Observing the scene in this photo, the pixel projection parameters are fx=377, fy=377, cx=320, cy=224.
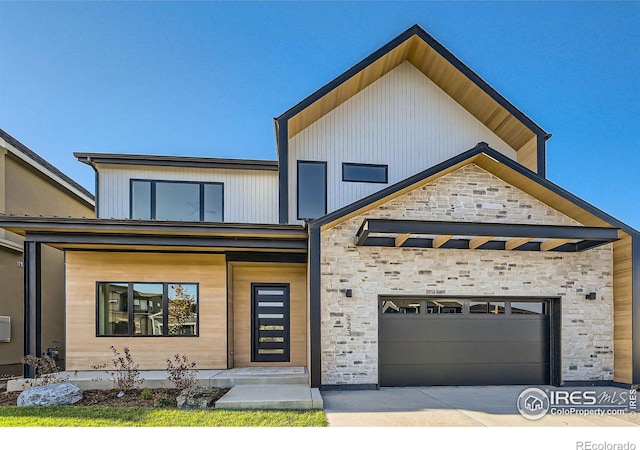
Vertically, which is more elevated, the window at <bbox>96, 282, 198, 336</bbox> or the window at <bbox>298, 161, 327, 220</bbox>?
the window at <bbox>298, 161, 327, 220</bbox>

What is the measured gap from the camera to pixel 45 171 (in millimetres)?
14125

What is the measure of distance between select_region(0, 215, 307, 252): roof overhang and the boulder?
3.12m

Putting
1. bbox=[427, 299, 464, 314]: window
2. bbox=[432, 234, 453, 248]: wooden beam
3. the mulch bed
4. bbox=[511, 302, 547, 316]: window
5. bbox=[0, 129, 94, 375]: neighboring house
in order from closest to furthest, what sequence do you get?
the mulch bed → bbox=[432, 234, 453, 248]: wooden beam → bbox=[427, 299, 464, 314]: window → bbox=[511, 302, 547, 316]: window → bbox=[0, 129, 94, 375]: neighboring house

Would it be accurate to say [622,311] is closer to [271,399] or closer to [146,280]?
[271,399]

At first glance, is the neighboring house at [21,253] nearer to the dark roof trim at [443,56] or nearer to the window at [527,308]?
the dark roof trim at [443,56]

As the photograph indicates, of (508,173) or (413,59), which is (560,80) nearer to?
(413,59)

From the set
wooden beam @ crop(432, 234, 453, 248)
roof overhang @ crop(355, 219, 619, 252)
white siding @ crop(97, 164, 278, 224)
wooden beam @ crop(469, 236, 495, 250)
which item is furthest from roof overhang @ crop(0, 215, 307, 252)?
wooden beam @ crop(469, 236, 495, 250)

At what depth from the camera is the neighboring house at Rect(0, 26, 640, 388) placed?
8.44 metres

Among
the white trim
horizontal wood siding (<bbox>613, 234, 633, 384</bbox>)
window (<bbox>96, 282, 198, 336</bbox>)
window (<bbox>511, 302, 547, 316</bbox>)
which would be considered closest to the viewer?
horizontal wood siding (<bbox>613, 234, 633, 384</bbox>)

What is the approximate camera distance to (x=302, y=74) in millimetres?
15773

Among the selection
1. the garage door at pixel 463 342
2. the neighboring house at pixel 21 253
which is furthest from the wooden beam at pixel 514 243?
the neighboring house at pixel 21 253

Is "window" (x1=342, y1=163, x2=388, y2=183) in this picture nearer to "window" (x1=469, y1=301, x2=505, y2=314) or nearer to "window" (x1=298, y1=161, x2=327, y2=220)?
"window" (x1=298, y1=161, x2=327, y2=220)

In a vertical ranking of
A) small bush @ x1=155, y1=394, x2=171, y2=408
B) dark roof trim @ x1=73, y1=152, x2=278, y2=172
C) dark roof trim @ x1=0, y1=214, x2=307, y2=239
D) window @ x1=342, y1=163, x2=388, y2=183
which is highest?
dark roof trim @ x1=73, y1=152, x2=278, y2=172
